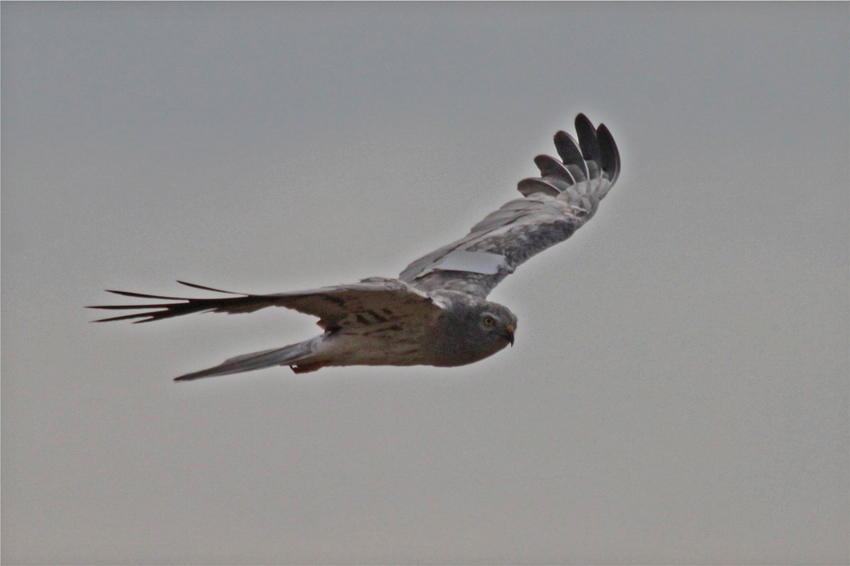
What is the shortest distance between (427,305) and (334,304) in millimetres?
734

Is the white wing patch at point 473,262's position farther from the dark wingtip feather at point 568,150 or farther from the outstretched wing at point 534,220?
the dark wingtip feather at point 568,150

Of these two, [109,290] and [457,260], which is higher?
[457,260]

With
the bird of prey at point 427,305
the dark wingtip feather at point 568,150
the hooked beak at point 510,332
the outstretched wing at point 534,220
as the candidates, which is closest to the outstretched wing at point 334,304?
the bird of prey at point 427,305

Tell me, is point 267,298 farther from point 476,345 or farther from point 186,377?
point 476,345

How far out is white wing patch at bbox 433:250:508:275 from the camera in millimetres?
11078

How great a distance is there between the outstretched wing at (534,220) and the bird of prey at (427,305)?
1cm

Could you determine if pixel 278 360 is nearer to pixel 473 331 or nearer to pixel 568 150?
pixel 473 331

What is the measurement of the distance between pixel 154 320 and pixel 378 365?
2232 mm

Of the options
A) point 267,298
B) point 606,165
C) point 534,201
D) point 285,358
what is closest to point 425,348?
point 285,358

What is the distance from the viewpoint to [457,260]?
37.0 feet

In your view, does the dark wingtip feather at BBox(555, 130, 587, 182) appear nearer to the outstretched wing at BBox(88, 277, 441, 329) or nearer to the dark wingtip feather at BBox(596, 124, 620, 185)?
the dark wingtip feather at BBox(596, 124, 620, 185)

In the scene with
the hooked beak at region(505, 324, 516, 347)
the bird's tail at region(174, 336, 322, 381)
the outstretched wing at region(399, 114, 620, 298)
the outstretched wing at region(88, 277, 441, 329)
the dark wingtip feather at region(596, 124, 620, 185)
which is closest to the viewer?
the outstretched wing at region(88, 277, 441, 329)

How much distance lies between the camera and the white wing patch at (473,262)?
1108cm

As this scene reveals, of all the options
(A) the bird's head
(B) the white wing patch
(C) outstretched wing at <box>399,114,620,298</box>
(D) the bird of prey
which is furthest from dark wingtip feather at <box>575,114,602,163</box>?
(A) the bird's head
